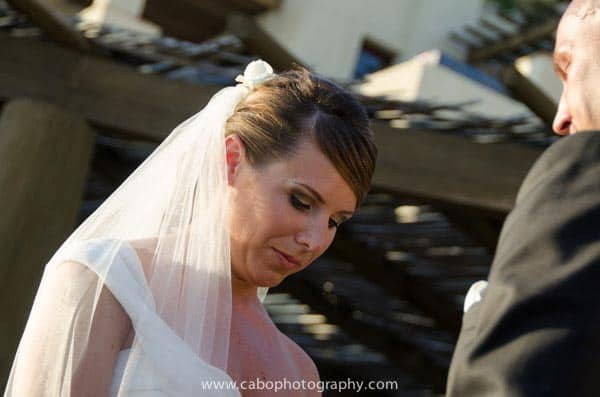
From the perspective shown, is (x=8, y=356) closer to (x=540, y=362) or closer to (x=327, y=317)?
(x=540, y=362)

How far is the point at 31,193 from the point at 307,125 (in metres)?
1.67

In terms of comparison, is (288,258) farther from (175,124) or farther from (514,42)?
(514,42)

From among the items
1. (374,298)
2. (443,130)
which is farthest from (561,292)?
(374,298)

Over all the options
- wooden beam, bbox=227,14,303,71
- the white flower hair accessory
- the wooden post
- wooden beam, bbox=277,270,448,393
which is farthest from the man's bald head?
wooden beam, bbox=277,270,448,393

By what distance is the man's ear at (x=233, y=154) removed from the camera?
8.01 ft

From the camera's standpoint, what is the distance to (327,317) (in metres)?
7.13

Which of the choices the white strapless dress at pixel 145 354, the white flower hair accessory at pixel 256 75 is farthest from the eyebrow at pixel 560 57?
the white flower hair accessory at pixel 256 75

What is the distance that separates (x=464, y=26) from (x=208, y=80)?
1128cm

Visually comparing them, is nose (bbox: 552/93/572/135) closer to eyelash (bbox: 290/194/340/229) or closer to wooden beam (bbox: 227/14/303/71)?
eyelash (bbox: 290/194/340/229)

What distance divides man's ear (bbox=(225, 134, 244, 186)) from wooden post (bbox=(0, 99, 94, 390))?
150 centimetres

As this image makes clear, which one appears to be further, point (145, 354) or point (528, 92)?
point (528, 92)

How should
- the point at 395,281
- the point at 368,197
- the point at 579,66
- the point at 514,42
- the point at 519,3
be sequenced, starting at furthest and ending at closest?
the point at 514,42 → the point at 519,3 → the point at 395,281 → the point at 368,197 → the point at 579,66

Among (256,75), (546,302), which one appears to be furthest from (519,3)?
(546,302)

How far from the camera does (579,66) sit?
1157 mm
